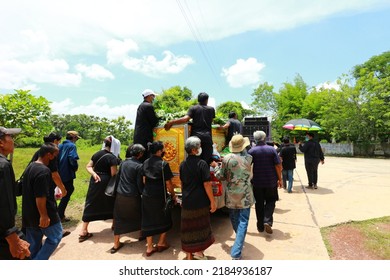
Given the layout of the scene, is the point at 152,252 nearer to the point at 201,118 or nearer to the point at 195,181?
the point at 195,181

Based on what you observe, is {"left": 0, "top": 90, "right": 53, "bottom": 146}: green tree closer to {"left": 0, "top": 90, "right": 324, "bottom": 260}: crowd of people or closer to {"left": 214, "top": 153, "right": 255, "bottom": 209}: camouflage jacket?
{"left": 0, "top": 90, "right": 324, "bottom": 260}: crowd of people

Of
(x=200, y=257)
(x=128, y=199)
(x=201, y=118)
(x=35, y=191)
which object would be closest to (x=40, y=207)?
(x=35, y=191)

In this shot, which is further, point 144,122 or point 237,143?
point 144,122

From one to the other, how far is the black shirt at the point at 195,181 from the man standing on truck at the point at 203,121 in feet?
3.01

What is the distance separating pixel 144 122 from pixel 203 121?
119 cm

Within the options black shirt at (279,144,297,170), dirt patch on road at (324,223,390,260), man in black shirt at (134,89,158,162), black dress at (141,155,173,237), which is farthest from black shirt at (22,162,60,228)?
black shirt at (279,144,297,170)

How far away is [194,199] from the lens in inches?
132

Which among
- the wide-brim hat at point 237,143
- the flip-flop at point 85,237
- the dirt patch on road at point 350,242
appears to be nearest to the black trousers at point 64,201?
the flip-flop at point 85,237

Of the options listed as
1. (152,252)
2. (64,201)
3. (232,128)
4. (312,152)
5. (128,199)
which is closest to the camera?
(152,252)

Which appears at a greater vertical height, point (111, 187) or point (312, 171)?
point (111, 187)

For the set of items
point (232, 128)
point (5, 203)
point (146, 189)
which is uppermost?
point (232, 128)

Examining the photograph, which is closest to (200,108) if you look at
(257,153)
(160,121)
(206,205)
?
(160,121)

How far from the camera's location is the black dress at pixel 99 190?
4.47 m

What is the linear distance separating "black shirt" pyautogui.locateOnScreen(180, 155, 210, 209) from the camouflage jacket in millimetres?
485
